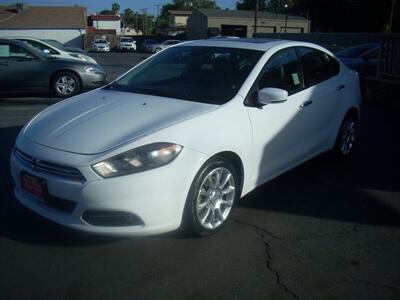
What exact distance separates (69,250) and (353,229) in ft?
7.91

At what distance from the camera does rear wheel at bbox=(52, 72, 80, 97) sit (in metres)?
11.2

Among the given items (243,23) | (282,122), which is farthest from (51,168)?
(243,23)

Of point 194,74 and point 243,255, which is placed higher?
point 194,74

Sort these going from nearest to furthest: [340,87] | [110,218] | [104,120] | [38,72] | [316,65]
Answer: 1. [110,218]
2. [104,120]
3. [316,65]
4. [340,87]
5. [38,72]

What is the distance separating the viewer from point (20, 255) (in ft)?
11.5

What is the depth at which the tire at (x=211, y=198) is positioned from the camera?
11.8 feet

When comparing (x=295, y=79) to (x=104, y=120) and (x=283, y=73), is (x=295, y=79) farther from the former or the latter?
(x=104, y=120)

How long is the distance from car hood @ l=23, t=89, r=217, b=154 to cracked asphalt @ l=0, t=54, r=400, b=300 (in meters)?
0.55

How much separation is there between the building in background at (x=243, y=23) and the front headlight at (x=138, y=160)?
Answer: 52812 millimetres

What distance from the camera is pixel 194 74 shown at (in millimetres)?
4676

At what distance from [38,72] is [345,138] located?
7.77 metres

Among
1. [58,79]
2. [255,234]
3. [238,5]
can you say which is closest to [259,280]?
[255,234]

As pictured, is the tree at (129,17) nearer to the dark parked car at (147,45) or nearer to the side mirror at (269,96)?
the dark parked car at (147,45)

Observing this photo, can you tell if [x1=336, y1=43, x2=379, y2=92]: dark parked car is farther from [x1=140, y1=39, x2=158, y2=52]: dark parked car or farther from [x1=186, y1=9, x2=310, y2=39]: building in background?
[x1=186, y1=9, x2=310, y2=39]: building in background
